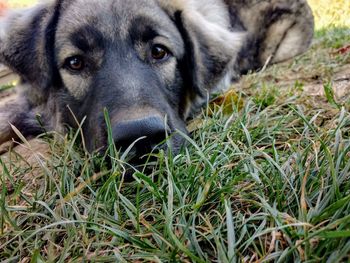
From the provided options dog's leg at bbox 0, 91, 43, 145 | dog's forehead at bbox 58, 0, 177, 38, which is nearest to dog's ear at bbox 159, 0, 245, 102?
dog's forehead at bbox 58, 0, 177, 38

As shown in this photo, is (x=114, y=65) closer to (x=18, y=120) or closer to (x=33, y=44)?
(x=33, y=44)

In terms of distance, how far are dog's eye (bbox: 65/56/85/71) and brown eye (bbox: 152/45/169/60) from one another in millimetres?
444

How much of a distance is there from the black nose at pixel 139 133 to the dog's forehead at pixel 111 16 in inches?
32.6

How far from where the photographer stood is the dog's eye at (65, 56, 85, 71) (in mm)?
2732

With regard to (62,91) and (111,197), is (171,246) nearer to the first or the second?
(111,197)

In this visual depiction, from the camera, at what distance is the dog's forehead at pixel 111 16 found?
269 centimetres

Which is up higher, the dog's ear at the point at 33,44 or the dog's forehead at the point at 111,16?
the dog's forehead at the point at 111,16

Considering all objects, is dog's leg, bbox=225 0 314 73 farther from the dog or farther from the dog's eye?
the dog's eye

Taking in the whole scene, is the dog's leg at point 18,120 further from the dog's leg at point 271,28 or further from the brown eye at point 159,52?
the dog's leg at point 271,28

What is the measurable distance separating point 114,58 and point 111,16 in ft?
1.11

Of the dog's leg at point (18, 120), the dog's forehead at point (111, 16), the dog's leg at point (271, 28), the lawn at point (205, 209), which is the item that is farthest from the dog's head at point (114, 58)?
the dog's leg at point (271, 28)

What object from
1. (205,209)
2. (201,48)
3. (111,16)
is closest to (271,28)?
(201,48)

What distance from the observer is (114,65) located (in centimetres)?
254

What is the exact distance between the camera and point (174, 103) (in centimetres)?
282
